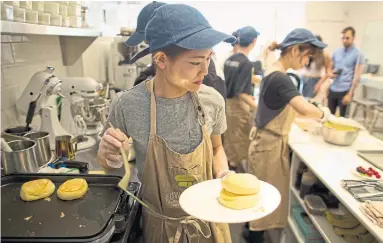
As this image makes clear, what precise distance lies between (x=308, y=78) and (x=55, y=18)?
382 centimetres

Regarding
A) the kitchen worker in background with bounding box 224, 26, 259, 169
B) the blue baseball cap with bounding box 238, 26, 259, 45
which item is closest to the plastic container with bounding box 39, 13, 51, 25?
the kitchen worker in background with bounding box 224, 26, 259, 169

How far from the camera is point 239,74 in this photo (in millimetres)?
2770

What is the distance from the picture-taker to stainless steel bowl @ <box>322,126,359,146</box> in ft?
5.75

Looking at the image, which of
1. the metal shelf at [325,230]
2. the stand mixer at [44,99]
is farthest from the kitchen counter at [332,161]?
the stand mixer at [44,99]

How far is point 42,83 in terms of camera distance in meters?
1.34

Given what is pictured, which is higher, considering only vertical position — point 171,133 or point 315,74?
point 171,133

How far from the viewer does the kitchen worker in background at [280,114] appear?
5.70ft

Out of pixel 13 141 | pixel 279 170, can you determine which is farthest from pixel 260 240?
pixel 13 141

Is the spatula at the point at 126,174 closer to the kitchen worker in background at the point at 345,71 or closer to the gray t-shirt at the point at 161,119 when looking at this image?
the gray t-shirt at the point at 161,119

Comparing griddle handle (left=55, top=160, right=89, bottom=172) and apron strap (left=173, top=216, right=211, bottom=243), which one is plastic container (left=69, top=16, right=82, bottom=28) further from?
apron strap (left=173, top=216, right=211, bottom=243)

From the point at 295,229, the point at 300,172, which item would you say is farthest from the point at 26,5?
the point at 295,229

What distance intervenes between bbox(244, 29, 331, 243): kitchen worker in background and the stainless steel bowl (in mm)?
130

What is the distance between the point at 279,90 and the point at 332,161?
21.4 inches

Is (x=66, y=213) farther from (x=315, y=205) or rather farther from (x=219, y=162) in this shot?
(x=315, y=205)
